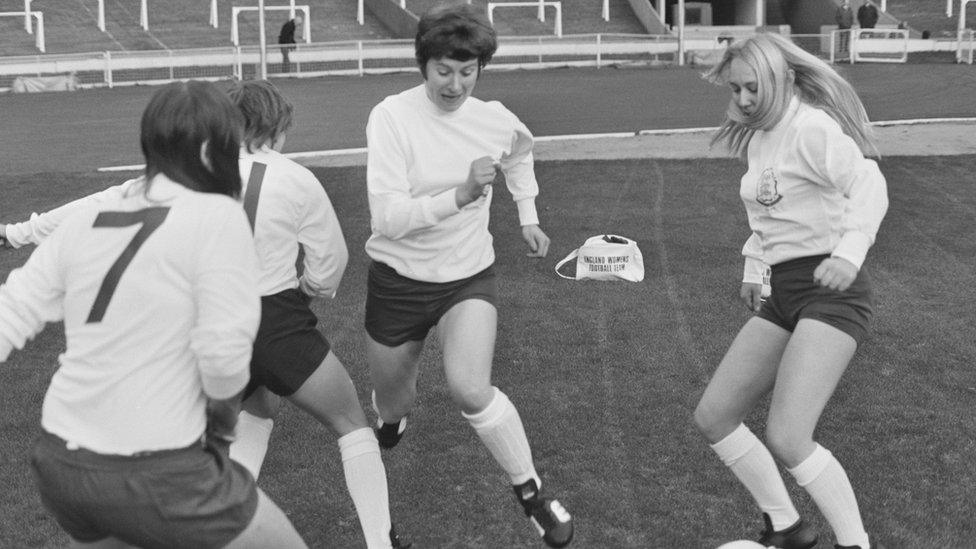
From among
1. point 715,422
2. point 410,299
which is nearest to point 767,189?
point 715,422

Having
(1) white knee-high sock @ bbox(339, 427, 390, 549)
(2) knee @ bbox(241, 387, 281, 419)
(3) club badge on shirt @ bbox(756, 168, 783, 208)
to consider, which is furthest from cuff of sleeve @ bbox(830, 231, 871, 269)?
(2) knee @ bbox(241, 387, 281, 419)

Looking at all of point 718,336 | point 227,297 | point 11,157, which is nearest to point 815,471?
point 227,297

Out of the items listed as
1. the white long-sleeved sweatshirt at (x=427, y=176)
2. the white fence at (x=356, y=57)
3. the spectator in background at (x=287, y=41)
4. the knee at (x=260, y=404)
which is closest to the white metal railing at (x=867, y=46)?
the white fence at (x=356, y=57)

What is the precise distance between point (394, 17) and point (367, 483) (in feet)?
119

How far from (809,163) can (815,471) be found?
42.8 inches

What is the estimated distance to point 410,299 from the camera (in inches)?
208

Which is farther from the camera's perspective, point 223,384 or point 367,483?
point 367,483

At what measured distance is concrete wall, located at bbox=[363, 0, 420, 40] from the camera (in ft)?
128

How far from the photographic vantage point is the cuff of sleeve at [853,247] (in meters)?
4.50

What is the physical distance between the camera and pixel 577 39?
38812mm

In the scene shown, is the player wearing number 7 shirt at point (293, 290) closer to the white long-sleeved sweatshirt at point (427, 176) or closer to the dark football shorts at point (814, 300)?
the white long-sleeved sweatshirt at point (427, 176)

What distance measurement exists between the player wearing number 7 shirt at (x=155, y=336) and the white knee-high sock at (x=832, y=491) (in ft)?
7.13

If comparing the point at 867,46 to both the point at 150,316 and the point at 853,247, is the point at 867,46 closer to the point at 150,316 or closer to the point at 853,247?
the point at 853,247

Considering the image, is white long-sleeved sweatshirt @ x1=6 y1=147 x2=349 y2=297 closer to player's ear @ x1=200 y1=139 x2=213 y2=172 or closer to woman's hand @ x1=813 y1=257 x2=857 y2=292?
player's ear @ x1=200 y1=139 x2=213 y2=172
